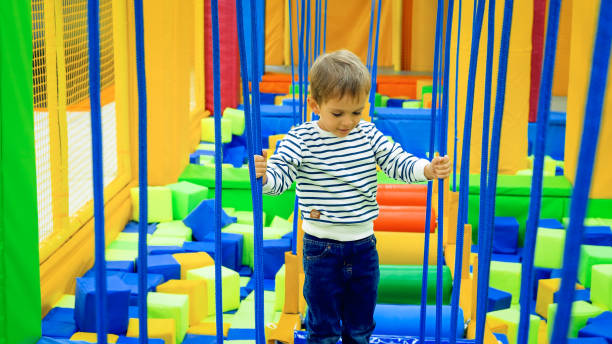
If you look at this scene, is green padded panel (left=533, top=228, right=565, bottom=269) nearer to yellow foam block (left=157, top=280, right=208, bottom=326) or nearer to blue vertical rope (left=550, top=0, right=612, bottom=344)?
yellow foam block (left=157, top=280, right=208, bottom=326)

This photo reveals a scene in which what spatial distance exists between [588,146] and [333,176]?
877 mm

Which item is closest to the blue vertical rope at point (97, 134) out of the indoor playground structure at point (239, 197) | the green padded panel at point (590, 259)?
the indoor playground structure at point (239, 197)

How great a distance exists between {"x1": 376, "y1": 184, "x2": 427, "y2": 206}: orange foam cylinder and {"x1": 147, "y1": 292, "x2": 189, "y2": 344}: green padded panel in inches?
33.9

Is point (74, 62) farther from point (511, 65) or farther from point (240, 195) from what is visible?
point (511, 65)

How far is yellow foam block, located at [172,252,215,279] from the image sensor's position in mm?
2771

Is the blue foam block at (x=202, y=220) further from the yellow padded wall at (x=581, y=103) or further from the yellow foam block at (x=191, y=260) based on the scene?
the yellow padded wall at (x=581, y=103)

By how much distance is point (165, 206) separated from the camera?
335cm

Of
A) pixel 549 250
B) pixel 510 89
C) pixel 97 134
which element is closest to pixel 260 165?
pixel 97 134

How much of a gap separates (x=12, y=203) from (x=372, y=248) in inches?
38.7

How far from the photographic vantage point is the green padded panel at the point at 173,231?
10.4ft

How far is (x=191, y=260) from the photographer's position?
9.27 ft

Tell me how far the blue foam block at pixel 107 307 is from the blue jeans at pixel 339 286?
0.93 m

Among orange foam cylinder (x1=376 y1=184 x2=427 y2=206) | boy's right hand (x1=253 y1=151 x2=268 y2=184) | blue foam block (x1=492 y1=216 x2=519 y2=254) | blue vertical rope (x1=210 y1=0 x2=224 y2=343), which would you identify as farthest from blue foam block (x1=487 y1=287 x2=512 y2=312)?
blue vertical rope (x1=210 y1=0 x2=224 y2=343)

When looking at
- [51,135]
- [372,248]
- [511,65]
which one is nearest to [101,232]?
[372,248]
